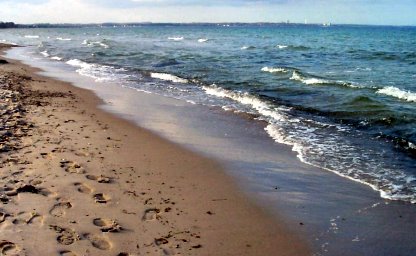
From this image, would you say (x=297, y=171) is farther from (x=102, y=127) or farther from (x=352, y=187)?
(x=102, y=127)

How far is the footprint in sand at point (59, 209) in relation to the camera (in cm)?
580

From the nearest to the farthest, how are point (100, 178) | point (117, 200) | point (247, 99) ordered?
1. point (117, 200)
2. point (100, 178)
3. point (247, 99)

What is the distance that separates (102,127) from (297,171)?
5.41 metres

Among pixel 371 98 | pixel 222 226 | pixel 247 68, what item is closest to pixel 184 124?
pixel 222 226

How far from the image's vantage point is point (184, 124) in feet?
40.4

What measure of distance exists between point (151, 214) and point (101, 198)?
920 mm

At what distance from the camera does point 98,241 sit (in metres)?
5.22

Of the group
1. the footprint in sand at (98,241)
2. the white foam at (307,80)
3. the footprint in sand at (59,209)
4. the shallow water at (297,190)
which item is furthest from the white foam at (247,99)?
the footprint in sand at (98,241)

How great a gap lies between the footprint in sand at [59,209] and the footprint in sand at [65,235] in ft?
1.25

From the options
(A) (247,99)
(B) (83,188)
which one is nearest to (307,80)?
(A) (247,99)

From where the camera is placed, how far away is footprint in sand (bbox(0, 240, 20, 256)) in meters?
4.77

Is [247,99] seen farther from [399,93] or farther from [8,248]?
[8,248]

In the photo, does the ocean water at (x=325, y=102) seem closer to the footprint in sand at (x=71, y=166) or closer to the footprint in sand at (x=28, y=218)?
the footprint in sand at (x=71, y=166)

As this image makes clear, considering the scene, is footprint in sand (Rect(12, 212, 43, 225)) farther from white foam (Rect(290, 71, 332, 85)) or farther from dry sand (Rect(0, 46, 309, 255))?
white foam (Rect(290, 71, 332, 85))
